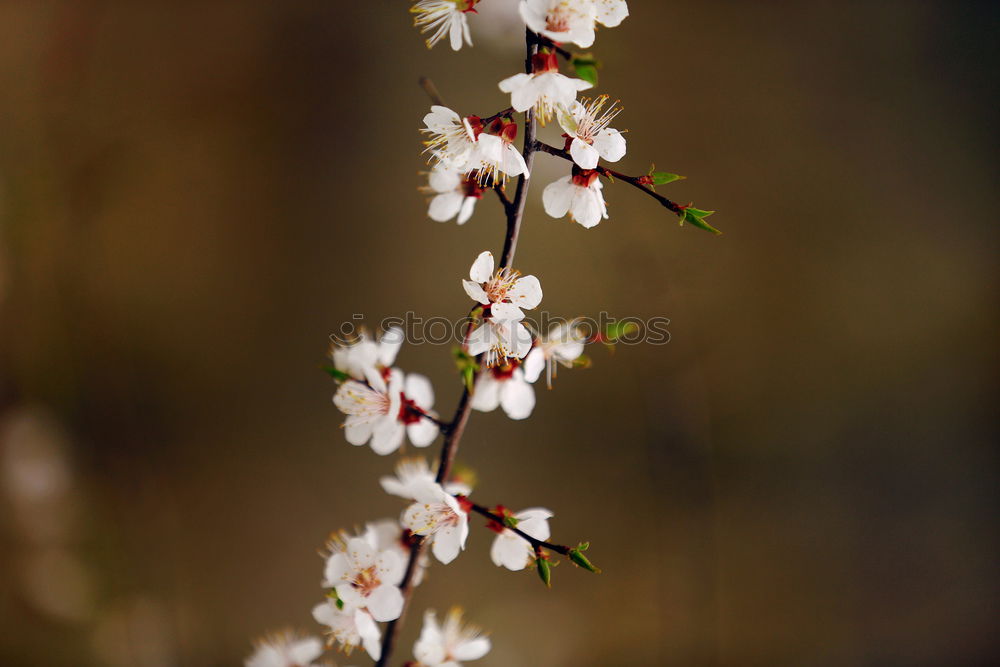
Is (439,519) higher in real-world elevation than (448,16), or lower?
lower

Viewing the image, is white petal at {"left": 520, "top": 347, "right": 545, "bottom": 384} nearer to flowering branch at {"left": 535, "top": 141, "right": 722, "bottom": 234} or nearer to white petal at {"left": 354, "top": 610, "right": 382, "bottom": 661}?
flowering branch at {"left": 535, "top": 141, "right": 722, "bottom": 234}

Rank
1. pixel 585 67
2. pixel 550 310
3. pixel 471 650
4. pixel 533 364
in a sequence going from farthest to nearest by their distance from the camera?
pixel 550 310
pixel 471 650
pixel 533 364
pixel 585 67

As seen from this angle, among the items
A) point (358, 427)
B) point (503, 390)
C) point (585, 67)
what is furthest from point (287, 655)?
point (585, 67)

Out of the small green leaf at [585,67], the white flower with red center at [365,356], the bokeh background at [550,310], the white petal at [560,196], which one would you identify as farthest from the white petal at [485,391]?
the bokeh background at [550,310]

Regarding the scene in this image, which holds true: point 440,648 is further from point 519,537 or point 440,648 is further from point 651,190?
point 651,190

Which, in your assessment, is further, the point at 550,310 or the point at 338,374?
the point at 550,310

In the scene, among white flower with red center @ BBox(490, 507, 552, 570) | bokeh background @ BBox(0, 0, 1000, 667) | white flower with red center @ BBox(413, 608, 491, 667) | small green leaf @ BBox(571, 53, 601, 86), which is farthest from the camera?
bokeh background @ BBox(0, 0, 1000, 667)

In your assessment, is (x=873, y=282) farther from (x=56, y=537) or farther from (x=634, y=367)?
(x=56, y=537)

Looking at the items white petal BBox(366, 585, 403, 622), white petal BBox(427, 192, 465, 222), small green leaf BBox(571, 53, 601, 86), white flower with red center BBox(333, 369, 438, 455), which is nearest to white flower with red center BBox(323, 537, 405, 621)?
white petal BBox(366, 585, 403, 622)

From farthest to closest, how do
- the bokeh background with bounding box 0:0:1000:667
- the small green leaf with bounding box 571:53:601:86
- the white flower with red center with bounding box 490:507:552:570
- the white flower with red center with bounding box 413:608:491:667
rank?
the bokeh background with bounding box 0:0:1000:667 < the white flower with red center with bounding box 413:608:491:667 < the white flower with red center with bounding box 490:507:552:570 < the small green leaf with bounding box 571:53:601:86
